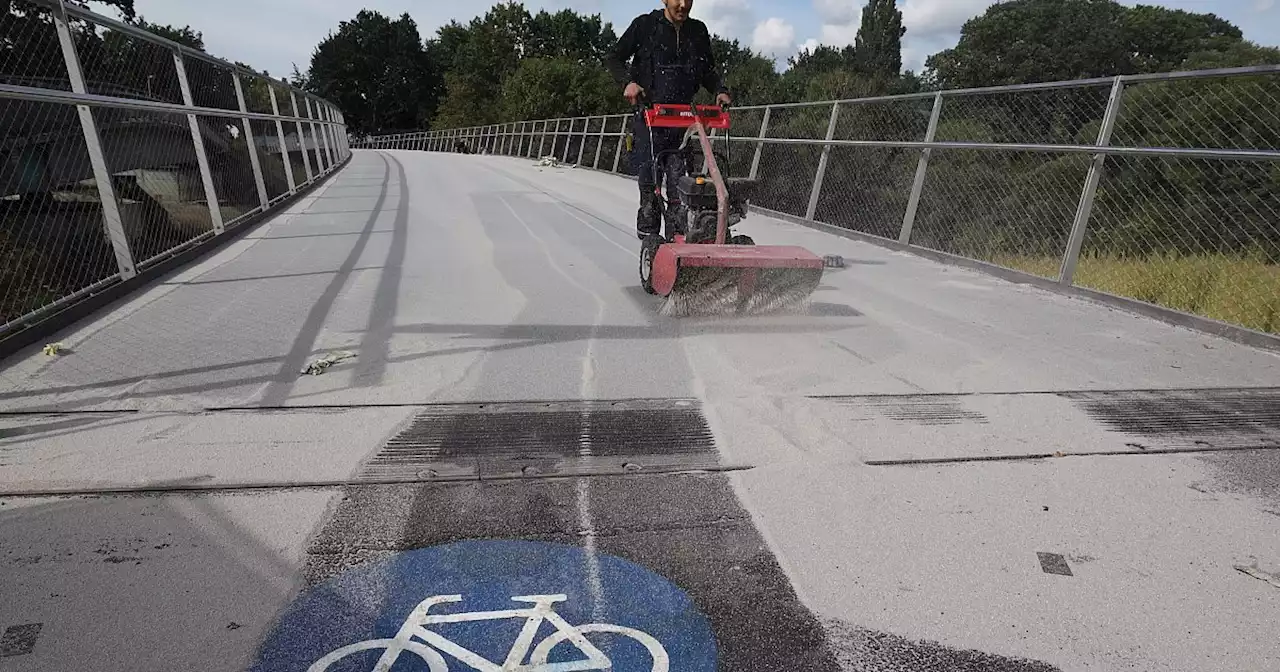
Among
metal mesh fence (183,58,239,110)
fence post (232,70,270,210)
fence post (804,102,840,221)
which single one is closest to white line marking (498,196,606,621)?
metal mesh fence (183,58,239,110)

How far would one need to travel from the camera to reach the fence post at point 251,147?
343 inches

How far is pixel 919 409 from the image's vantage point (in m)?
3.24

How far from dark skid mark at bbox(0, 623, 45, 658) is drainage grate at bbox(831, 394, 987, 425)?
2664mm

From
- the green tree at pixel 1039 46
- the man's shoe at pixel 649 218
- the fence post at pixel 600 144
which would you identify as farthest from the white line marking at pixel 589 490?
the green tree at pixel 1039 46

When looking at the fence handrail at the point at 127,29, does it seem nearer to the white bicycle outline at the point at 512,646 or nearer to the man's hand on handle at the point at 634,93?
the man's hand on handle at the point at 634,93

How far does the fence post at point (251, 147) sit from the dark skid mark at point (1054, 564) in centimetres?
885

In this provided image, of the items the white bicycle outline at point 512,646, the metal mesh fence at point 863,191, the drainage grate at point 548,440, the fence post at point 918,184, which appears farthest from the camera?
the metal mesh fence at point 863,191

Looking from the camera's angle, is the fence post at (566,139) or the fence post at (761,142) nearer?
the fence post at (761,142)

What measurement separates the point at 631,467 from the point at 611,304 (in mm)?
2454

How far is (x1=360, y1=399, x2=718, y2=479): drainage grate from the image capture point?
2.63 m

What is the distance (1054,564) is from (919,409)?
3.88 ft

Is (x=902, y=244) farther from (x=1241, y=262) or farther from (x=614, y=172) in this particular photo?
(x=614, y=172)

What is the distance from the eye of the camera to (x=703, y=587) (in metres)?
1.97

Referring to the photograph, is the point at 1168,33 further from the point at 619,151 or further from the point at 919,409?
the point at 919,409
